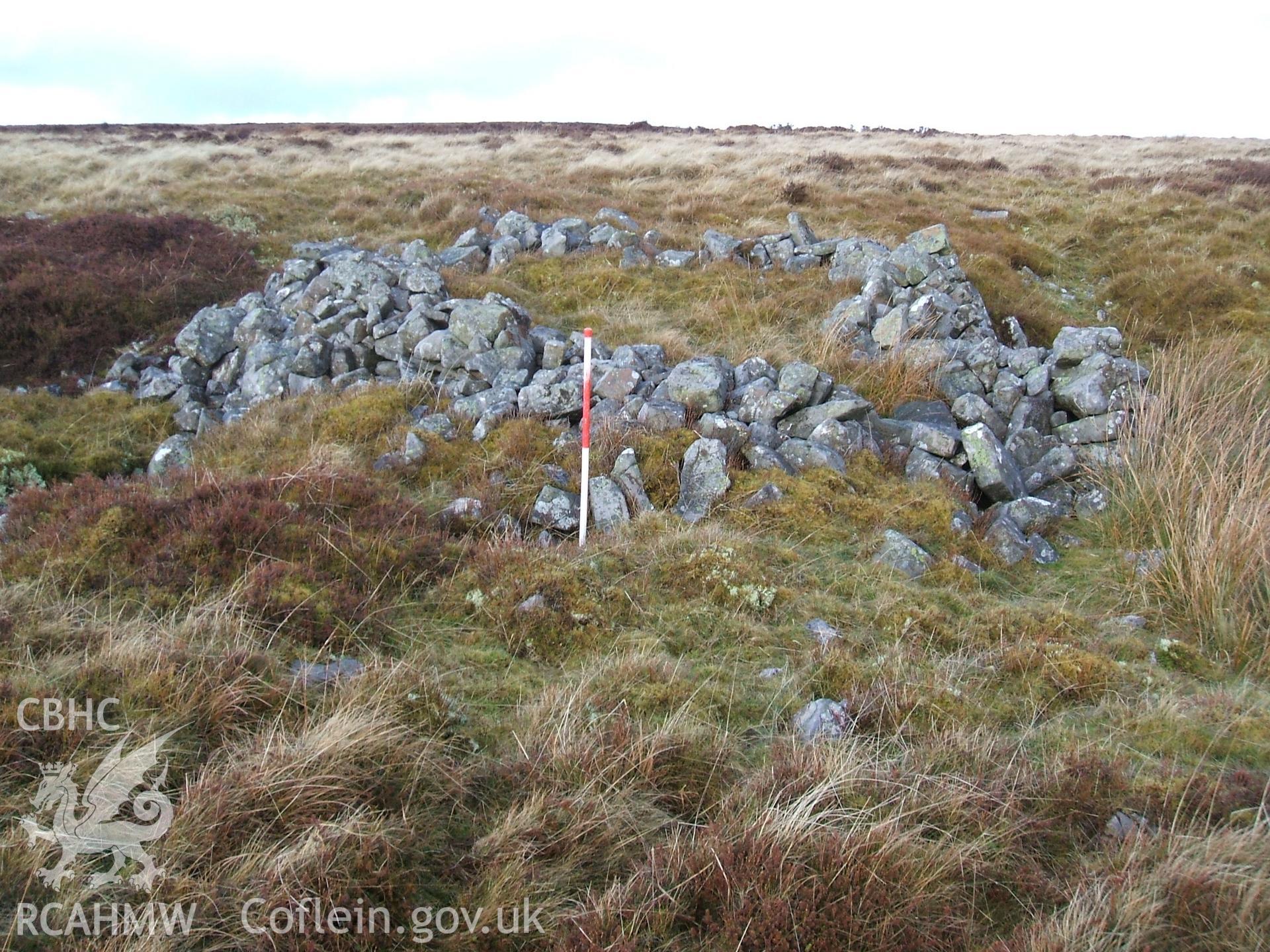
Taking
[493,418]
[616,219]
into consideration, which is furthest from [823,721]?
[616,219]

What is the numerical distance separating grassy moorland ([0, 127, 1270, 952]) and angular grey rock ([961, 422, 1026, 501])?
0.68 m

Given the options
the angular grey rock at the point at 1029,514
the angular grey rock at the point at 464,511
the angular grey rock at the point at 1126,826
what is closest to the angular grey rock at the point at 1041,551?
the angular grey rock at the point at 1029,514

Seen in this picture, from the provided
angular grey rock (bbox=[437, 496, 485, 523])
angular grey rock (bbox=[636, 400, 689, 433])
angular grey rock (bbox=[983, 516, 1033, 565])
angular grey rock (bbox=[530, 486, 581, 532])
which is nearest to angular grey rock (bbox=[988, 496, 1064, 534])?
angular grey rock (bbox=[983, 516, 1033, 565])

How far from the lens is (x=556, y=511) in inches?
265

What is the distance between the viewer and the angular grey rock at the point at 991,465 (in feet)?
24.6

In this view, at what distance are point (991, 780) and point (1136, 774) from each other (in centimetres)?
80

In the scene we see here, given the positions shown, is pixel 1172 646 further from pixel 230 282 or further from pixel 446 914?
pixel 230 282

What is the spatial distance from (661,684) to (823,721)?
886 millimetres

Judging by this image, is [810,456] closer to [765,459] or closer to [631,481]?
[765,459]

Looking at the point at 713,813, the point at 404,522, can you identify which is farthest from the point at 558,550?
the point at 713,813

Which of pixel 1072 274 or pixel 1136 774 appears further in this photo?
pixel 1072 274

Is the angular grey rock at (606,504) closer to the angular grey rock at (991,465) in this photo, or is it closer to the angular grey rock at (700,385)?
the angular grey rock at (700,385)

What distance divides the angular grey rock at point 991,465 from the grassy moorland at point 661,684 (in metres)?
0.68

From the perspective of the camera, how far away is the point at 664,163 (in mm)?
22750
